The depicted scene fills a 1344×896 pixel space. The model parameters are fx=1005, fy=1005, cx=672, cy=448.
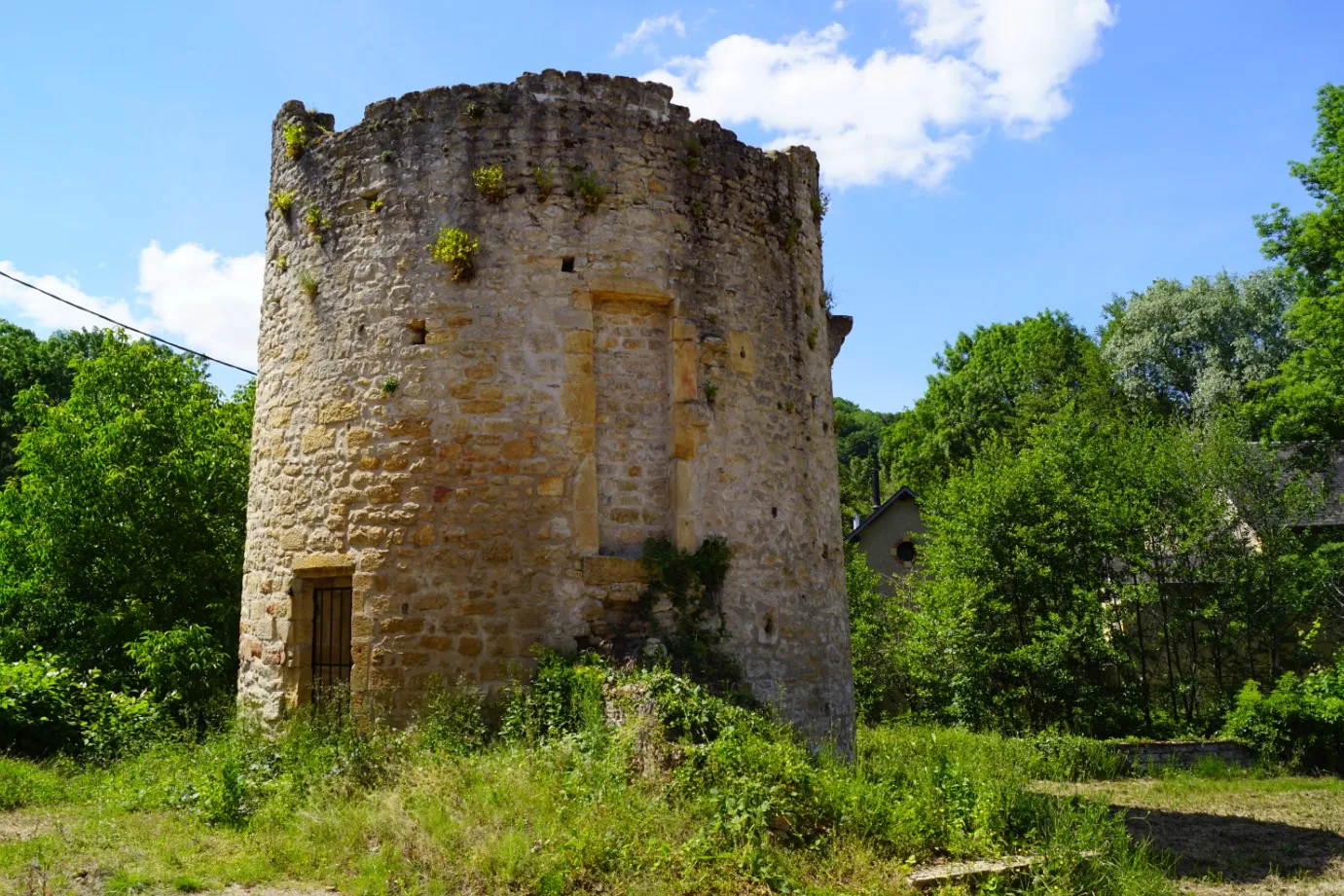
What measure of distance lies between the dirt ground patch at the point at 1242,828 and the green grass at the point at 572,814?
182 centimetres

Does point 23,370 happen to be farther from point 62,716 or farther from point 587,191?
point 587,191

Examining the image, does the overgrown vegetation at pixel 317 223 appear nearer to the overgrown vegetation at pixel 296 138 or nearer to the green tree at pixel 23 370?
the overgrown vegetation at pixel 296 138

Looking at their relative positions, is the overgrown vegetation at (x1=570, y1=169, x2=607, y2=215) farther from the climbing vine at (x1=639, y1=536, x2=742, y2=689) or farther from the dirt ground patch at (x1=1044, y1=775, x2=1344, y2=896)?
the dirt ground patch at (x1=1044, y1=775, x2=1344, y2=896)

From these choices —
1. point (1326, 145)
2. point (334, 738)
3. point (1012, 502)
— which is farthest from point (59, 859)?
point (1326, 145)

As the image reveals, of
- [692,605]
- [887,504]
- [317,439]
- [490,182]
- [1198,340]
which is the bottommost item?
[692,605]

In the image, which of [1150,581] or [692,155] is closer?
[692,155]

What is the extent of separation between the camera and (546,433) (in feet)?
28.5

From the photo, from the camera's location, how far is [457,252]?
29.1ft

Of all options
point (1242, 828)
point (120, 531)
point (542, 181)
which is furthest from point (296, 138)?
point (1242, 828)

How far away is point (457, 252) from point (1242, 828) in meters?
10.3

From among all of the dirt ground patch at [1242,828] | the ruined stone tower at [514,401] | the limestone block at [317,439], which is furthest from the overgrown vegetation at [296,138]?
the dirt ground patch at [1242,828]

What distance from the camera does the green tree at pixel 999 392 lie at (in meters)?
32.8

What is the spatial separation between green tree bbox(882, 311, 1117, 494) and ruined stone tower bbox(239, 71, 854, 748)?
78.0ft

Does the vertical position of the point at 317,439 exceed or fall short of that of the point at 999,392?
it falls short
